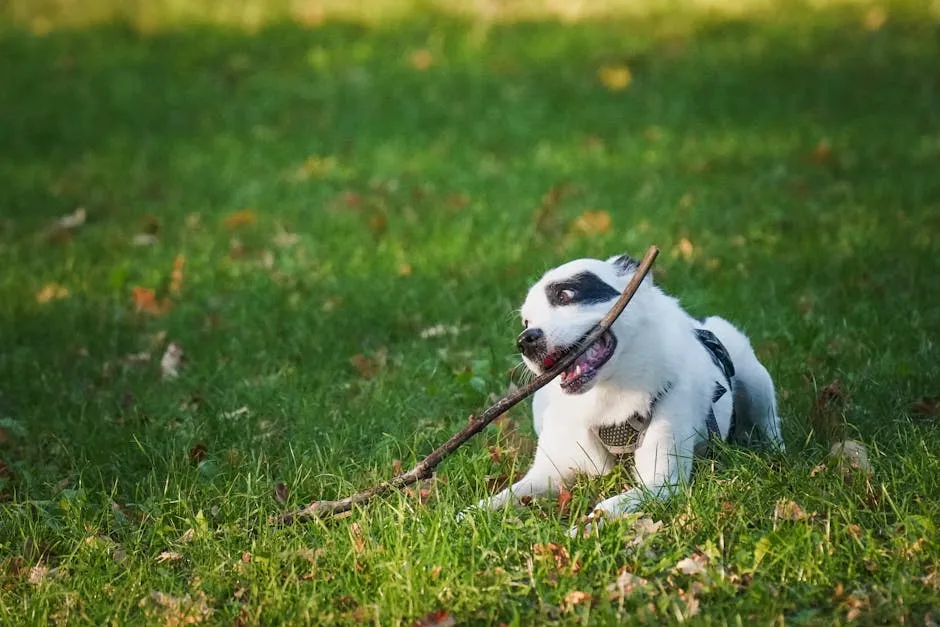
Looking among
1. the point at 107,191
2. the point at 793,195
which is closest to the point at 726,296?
the point at 793,195

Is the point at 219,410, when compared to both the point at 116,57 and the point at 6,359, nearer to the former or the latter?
the point at 6,359

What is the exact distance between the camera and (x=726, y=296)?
249 inches

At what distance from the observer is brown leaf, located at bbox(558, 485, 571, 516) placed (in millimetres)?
4133

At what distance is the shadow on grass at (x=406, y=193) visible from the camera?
5.56 meters

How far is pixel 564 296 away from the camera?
405 cm

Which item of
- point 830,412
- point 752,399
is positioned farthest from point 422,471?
point 830,412

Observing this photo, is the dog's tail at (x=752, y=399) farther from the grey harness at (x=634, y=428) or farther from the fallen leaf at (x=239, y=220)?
the fallen leaf at (x=239, y=220)

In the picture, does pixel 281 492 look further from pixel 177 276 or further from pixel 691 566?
pixel 177 276

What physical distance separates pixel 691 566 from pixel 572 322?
0.85 m

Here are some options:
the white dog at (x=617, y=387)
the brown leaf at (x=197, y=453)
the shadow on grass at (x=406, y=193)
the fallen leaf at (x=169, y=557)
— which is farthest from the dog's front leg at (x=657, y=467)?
the brown leaf at (x=197, y=453)

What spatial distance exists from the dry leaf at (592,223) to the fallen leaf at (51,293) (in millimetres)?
3030

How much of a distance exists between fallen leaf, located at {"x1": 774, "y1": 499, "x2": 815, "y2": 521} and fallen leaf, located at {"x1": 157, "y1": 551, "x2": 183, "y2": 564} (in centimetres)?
185

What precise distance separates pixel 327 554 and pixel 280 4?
11.3 metres

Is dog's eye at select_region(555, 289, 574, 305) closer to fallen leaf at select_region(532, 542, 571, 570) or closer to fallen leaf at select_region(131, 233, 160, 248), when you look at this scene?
fallen leaf at select_region(532, 542, 571, 570)
